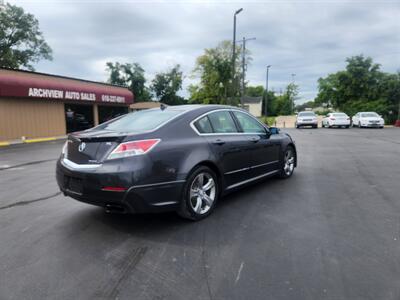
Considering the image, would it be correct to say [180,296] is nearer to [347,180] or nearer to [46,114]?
[347,180]

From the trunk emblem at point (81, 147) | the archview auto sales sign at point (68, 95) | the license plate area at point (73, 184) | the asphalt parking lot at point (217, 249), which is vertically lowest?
the asphalt parking lot at point (217, 249)

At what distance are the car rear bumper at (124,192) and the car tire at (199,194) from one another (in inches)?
5.9

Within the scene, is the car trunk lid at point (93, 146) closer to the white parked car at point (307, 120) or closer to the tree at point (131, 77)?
the white parked car at point (307, 120)

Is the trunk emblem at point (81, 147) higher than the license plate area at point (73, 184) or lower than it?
higher

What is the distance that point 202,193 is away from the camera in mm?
4074

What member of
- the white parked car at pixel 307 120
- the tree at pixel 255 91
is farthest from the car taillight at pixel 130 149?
the tree at pixel 255 91

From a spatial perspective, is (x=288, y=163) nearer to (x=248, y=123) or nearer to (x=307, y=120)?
(x=248, y=123)

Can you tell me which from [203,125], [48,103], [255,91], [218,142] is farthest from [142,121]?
[255,91]

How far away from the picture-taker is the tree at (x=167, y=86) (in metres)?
59.5

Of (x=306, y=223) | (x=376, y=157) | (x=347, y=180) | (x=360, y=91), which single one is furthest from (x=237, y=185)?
(x=360, y=91)

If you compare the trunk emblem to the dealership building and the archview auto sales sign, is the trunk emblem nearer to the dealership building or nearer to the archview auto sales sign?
the dealership building

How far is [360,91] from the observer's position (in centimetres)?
3891

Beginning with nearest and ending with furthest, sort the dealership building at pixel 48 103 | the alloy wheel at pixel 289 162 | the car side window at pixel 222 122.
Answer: the car side window at pixel 222 122 → the alloy wheel at pixel 289 162 → the dealership building at pixel 48 103

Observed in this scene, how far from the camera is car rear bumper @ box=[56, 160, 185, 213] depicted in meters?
3.29
